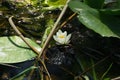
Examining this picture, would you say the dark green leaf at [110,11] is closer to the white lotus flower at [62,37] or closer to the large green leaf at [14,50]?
the white lotus flower at [62,37]

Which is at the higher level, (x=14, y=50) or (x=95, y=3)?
(x=95, y=3)

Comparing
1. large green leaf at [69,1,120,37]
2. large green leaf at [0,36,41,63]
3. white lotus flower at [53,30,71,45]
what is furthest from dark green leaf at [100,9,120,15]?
large green leaf at [0,36,41,63]

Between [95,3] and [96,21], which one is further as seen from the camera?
[95,3]

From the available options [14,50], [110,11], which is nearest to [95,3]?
[110,11]

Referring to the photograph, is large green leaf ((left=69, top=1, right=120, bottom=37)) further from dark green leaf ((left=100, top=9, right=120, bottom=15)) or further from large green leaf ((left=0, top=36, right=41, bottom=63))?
large green leaf ((left=0, top=36, right=41, bottom=63))

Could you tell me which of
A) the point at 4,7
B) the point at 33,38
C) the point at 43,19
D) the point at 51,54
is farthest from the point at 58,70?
the point at 4,7

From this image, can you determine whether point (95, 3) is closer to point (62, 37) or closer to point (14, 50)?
point (62, 37)
